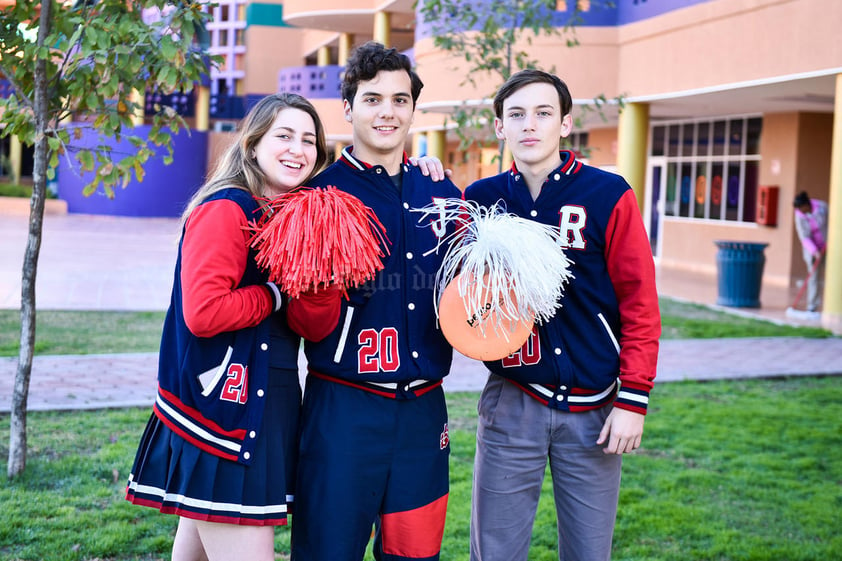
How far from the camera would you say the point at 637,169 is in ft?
56.4

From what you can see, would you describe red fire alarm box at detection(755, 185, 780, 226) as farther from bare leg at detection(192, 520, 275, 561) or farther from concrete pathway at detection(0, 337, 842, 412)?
bare leg at detection(192, 520, 275, 561)

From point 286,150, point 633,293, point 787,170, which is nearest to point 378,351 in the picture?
point 286,150

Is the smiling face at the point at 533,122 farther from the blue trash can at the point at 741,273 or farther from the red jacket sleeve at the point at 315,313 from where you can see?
the blue trash can at the point at 741,273

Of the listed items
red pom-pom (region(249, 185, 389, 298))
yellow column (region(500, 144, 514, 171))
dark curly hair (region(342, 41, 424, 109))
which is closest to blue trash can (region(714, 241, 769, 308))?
yellow column (region(500, 144, 514, 171))

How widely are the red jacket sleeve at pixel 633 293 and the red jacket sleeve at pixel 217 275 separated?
3.68ft

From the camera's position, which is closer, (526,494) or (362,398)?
(362,398)

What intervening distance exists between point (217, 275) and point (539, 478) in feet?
4.15

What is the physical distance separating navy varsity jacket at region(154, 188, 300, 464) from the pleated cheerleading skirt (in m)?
0.05

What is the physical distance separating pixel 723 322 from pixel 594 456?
31.2 feet

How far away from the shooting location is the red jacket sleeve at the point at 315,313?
8.43ft

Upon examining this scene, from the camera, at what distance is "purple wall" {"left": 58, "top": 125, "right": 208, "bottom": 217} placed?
32.8 m

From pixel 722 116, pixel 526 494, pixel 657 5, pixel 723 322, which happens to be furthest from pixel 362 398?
pixel 722 116

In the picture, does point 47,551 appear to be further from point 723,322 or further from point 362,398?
point 723,322

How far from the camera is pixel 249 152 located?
2854 millimetres
